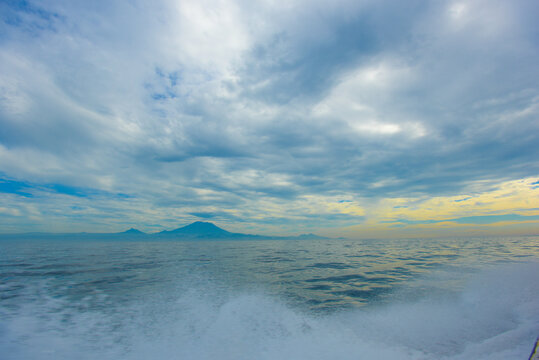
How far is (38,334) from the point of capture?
9.98m

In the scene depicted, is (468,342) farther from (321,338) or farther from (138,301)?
(138,301)

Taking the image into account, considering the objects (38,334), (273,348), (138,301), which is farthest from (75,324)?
(273,348)

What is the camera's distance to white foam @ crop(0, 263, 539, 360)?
8.34m

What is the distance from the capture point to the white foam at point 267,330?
8.34 m

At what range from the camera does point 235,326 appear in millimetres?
10953

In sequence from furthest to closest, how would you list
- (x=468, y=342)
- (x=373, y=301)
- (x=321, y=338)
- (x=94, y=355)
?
(x=373, y=301), (x=321, y=338), (x=468, y=342), (x=94, y=355)

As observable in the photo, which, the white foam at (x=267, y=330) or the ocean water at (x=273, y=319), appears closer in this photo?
the white foam at (x=267, y=330)

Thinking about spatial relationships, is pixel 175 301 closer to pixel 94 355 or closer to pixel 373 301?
pixel 94 355

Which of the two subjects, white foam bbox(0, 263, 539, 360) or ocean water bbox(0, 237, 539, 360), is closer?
white foam bbox(0, 263, 539, 360)

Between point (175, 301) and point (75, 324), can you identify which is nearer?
point (75, 324)

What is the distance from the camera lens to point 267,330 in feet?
34.5

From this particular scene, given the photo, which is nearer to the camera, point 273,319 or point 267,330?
point 267,330

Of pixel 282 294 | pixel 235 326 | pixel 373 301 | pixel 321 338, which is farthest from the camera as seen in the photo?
pixel 282 294

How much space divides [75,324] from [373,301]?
15911 millimetres
